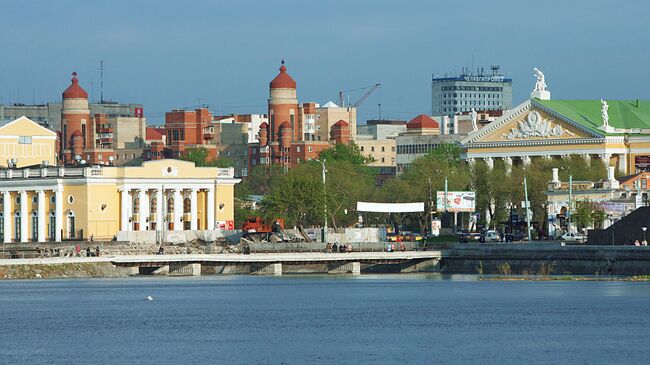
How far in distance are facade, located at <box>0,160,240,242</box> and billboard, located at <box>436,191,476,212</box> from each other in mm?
19116

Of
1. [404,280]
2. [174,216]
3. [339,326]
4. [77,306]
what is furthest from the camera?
[174,216]

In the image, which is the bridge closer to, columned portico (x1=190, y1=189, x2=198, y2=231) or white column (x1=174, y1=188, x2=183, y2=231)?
white column (x1=174, y1=188, x2=183, y2=231)

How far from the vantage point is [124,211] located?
15375 centimetres

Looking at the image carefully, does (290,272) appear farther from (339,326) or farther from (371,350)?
(371,350)

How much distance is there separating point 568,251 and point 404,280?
32.7 feet

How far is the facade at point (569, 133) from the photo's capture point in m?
166

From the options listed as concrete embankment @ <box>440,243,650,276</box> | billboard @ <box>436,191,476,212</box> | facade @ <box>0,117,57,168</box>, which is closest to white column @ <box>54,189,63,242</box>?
facade @ <box>0,117,57,168</box>

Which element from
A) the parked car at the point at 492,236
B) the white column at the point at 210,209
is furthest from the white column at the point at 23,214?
the parked car at the point at 492,236

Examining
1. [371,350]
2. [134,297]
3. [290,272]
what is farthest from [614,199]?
[371,350]

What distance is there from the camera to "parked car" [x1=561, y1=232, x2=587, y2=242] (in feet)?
417

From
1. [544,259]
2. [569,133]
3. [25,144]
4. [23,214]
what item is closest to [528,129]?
[569,133]

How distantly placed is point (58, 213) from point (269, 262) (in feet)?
102

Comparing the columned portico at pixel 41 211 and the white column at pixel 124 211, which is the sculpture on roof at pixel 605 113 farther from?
the columned portico at pixel 41 211

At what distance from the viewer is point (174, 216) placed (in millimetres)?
158250
